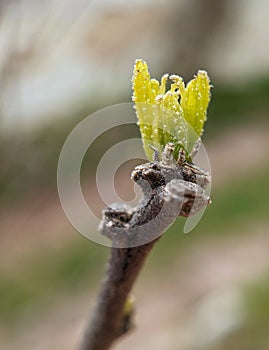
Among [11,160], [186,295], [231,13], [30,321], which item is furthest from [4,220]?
[231,13]

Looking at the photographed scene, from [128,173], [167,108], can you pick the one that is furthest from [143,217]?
[128,173]

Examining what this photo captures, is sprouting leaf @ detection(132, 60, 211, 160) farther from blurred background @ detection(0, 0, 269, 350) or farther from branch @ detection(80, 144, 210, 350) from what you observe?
blurred background @ detection(0, 0, 269, 350)

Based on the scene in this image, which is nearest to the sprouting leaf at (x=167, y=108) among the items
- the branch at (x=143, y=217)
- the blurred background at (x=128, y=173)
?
the branch at (x=143, y=217)

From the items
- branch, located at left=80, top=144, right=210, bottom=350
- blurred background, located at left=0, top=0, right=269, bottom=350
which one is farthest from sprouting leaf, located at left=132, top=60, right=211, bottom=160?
blurred background, located at left=0, top=0, right=269, bottom=350

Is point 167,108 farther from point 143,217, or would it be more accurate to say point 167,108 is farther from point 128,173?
point 128,173

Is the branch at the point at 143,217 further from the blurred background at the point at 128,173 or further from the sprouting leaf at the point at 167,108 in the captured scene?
the blurred background at the point at 128,173

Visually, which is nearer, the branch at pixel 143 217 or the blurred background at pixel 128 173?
the branch at pixel 143 217
